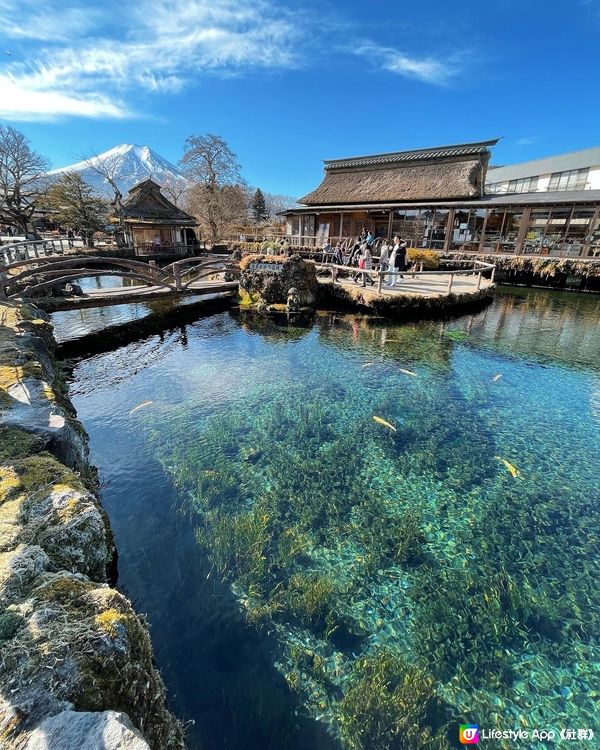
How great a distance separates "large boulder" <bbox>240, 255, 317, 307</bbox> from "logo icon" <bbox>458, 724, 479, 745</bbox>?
12975 millimetres

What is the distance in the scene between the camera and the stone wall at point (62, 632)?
1.44 metres

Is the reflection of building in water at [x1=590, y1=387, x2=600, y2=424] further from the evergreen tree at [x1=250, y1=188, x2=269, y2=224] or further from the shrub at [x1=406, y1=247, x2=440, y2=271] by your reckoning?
the evergreen tree at [x1=250, y1=188, x2=269, y2=224]

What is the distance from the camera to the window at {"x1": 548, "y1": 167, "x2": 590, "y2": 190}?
3817 cm

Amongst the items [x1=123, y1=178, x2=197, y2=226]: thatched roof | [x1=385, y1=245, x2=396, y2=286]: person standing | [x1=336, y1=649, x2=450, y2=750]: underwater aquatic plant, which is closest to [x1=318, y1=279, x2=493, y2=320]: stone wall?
[x1=385, y1=245, x2=396, y2=286]: person standing

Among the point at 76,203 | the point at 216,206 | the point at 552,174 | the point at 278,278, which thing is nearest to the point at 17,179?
the point at 76,203

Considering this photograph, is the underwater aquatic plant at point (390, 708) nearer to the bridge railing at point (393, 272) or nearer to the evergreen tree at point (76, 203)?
the bridge railing at point (393, 272)

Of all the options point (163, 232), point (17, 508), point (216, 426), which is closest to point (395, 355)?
point (216, 426)

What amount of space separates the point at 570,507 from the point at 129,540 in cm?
562

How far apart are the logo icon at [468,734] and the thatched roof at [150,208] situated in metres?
31.5

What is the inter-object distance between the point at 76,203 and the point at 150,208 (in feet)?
17.0

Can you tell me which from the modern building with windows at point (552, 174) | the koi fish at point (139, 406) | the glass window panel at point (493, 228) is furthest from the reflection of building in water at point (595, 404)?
the modern building with windows at point (552, 174)

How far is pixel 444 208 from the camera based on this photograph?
22.6m

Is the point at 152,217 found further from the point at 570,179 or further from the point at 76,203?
the point at 570,179

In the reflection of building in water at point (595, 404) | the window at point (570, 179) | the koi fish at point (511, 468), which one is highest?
the window at point (570, 179)
